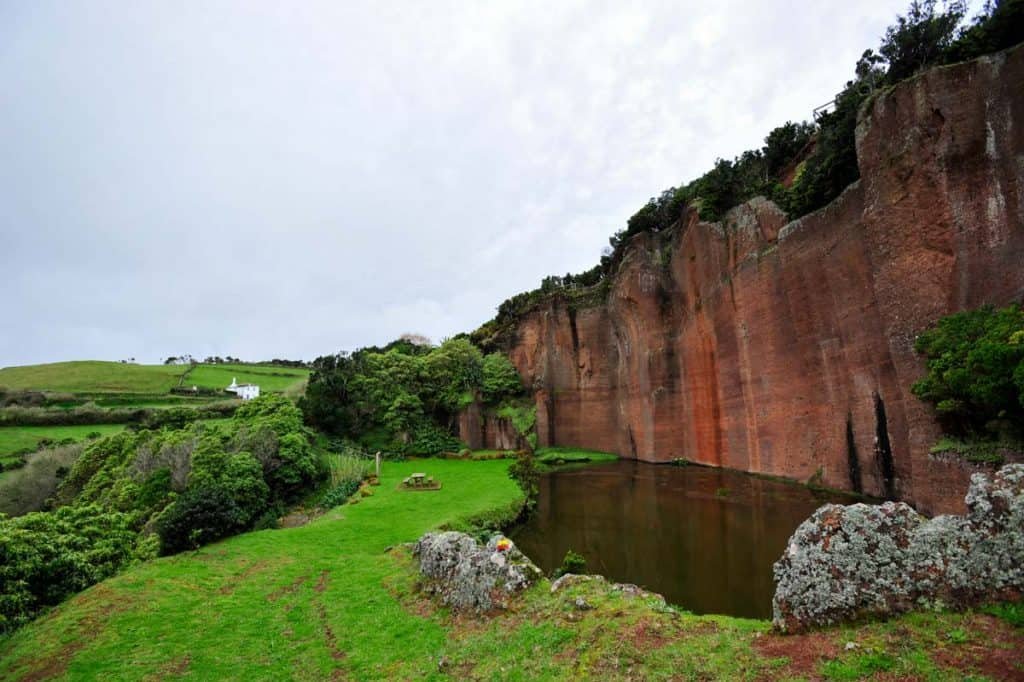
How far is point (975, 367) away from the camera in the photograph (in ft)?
39.7

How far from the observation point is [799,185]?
78.8 ft

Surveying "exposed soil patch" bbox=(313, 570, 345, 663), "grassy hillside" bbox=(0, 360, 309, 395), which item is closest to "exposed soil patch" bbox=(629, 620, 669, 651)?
"exposed soil patch" bbox=(313, 570, 345, 663)

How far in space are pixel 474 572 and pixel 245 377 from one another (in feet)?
226

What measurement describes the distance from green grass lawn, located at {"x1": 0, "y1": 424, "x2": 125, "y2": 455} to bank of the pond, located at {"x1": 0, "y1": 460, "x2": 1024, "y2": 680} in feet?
88.1

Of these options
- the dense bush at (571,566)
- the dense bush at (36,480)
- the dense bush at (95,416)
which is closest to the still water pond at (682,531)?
the dense bush at (571,566)

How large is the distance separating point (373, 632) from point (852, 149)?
24766mm

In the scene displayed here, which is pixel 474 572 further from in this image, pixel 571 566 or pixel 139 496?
pixel 139 496

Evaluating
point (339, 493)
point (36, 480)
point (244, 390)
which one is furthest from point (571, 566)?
point (244, 390)

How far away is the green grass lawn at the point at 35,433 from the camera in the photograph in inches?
1203

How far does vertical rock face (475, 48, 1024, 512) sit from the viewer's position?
14359mm

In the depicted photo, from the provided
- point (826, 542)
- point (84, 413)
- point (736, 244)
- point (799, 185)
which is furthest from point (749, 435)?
point (84, 413)

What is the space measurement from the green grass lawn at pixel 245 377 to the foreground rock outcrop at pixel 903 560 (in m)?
60.2

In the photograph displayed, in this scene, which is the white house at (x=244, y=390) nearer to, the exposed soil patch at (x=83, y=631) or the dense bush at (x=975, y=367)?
the exposed soil patch at (x=83, y=631)

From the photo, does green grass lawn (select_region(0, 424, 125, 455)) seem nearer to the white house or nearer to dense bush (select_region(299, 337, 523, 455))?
dense bush (select_region(299, 337, 523, 455))
